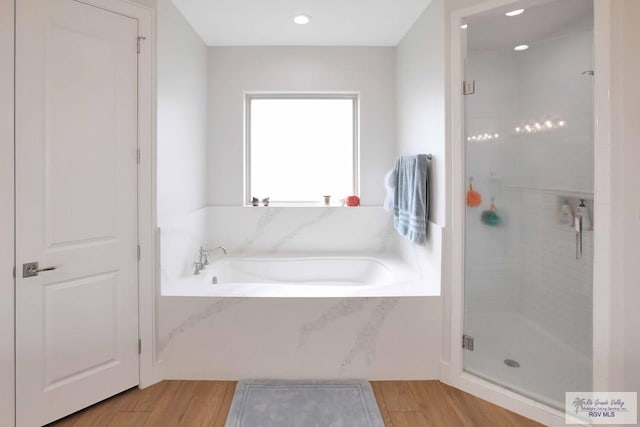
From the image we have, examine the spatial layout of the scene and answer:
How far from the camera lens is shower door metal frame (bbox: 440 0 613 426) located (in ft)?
5.25

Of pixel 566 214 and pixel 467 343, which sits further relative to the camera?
pixel 566 214

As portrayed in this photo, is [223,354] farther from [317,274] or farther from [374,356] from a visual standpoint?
[317,274]

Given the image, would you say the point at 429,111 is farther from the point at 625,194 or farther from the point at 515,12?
the point at 625,194

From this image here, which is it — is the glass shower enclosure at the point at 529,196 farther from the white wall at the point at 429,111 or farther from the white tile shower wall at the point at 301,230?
the white tile shower wall at the point at 301,230

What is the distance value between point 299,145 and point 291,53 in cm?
85

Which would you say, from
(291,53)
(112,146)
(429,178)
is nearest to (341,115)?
(291,53)

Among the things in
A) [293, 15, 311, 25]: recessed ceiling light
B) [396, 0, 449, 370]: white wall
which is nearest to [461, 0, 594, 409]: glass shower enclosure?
[396, 0, 449, 370]: white wall

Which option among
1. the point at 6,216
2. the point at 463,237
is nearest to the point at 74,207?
the point at 6,216

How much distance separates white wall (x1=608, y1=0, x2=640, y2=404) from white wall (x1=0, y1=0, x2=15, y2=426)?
2741 millimetres

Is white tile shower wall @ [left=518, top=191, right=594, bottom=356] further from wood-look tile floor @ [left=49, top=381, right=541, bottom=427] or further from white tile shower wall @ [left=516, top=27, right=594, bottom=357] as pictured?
wood-look tile floor @ [left=49, top=381, right=541, bottom=427]

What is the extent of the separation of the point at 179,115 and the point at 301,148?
4.25ft

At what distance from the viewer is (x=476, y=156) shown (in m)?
2.27

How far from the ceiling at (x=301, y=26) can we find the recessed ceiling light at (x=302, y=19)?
0.04 m

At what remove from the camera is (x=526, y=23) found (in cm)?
214
